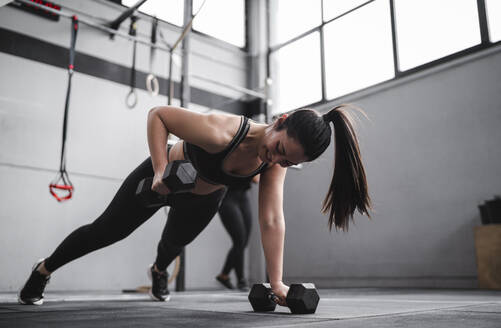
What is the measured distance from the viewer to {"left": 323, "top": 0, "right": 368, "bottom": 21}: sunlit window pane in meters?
4.92

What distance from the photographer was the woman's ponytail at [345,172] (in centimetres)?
157

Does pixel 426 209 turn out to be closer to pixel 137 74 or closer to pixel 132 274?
pixel 132 274

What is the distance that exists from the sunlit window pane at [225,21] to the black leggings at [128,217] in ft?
13.3

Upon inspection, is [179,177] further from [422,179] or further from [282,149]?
[422,179]

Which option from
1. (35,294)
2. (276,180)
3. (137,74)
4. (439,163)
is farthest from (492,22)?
(35,294)

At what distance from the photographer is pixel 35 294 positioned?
2.00 meters

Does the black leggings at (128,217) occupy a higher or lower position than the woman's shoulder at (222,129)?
lower

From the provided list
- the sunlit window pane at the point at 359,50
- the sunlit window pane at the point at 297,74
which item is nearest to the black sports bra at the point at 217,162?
the sunlit window pane at the point at 359,50

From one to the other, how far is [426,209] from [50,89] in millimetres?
3645

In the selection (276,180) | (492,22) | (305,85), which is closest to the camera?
(276,180)

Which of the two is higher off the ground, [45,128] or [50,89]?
[50,89]

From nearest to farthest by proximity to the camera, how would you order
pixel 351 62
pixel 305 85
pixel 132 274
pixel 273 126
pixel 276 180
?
pixel 273 126
pixel 276 180
pixel 132 274
pixel 351 62
pixel 305 85

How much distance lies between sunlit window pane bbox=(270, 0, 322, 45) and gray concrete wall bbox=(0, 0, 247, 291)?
65.9 inches

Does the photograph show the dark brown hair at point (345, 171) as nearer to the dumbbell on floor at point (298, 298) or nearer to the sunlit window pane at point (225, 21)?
the dumbbell on floor at point (298, 298)
